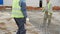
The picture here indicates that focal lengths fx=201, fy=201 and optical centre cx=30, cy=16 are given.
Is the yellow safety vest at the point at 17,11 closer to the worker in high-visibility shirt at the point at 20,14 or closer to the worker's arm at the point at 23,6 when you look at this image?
the worker in high-visibility shirt at the point at 20,14

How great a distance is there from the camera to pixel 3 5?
777 inches

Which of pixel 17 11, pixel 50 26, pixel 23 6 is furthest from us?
pixel 50 26

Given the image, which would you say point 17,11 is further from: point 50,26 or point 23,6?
point 50,26

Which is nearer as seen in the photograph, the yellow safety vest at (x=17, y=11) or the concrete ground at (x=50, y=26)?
the yellow safety vest at (x=17, y=11)

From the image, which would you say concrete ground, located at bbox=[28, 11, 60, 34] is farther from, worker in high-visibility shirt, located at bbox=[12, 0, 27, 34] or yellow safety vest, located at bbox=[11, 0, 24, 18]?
yellow safety vest, located at bbox=[11, 0, 24, 18]

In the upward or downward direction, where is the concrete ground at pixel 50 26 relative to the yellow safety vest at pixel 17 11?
downward

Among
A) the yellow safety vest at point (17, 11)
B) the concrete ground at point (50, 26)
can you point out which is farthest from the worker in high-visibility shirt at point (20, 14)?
the concrete ground at point (50, 26)

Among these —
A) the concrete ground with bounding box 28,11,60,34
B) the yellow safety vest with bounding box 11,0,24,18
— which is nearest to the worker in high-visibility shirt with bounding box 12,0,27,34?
the yellow safety vest with bounding box 11,0,24,18

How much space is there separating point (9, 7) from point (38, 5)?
293cm

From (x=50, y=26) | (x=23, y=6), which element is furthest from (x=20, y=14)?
(x=50, y=26)

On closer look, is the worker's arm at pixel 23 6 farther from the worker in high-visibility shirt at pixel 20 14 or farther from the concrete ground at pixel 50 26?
the concrete ground at pixel 50 26

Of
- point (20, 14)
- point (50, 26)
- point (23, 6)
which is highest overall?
point (23, 6)

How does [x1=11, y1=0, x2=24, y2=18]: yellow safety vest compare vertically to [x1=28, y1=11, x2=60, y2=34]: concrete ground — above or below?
above

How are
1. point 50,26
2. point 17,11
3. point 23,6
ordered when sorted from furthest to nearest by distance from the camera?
point 50,26 → point 17,11 → point 23,6
